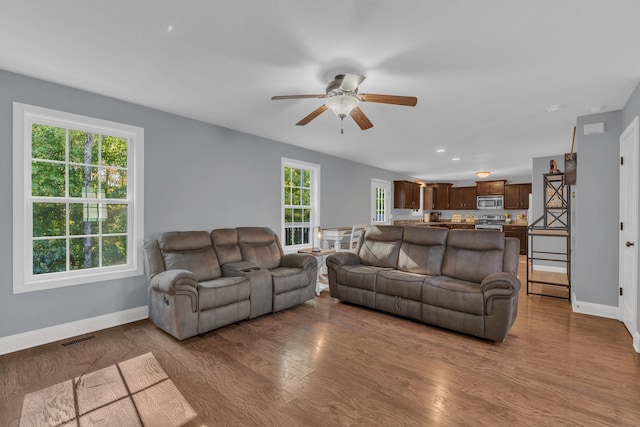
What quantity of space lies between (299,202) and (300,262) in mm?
1840

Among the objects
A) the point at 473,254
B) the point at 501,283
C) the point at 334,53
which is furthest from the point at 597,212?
the point at 334,53

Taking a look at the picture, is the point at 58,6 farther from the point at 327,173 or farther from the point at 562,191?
the point at 562,191

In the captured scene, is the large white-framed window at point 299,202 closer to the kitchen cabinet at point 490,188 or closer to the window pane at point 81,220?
the window pane at point 81,220

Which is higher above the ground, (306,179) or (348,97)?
(348,97)

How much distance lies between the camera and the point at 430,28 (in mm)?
2033

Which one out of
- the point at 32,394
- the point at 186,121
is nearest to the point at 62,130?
the point at 186,121

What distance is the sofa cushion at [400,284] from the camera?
3471mm

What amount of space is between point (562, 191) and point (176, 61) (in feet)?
17.5

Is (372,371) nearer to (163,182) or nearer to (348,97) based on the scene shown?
(348,97)

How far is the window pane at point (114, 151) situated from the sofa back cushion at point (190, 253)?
3.24 feet

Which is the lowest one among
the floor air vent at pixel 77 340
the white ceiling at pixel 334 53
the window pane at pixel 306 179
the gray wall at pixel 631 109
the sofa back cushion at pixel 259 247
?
the floor air vent at pixel 77 340

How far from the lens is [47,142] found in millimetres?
3025

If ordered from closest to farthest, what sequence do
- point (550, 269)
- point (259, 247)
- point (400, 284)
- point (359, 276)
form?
point (400, 284)
point (359, 276)
point (259, 247)
point (550, 269)

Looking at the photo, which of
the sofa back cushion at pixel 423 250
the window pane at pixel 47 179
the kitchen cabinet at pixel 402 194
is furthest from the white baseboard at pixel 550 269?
the window pane at pixel 47 179
